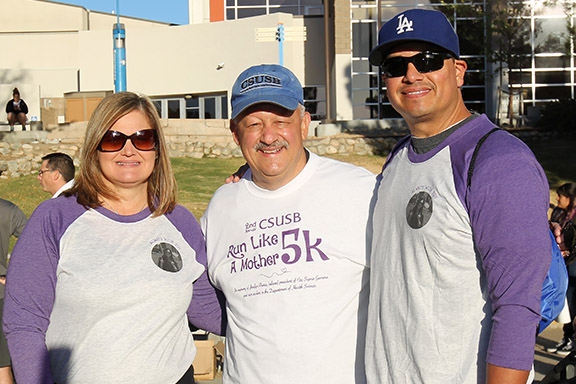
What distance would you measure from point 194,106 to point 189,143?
11.4 metres

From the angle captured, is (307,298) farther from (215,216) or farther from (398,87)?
(398,87)

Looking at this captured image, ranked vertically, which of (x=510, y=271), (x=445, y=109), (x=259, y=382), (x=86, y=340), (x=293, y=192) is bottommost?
(x=259, y=382)

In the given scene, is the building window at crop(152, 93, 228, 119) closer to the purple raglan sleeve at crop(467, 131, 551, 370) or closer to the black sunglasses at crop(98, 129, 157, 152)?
the black sunglasses at crop(98, 129, 157, 152)

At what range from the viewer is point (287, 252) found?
320 centimetres

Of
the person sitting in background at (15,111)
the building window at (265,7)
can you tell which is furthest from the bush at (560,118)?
the person sitting in background at (15,111)

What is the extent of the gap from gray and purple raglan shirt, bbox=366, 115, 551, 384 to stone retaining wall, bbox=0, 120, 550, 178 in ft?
66.7

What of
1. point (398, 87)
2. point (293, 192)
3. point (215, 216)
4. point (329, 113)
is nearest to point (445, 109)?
point (398, 87)

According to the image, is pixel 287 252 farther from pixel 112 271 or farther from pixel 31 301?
pixel 31 301

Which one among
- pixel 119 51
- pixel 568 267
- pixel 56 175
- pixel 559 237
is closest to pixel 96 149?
pixel 56 175

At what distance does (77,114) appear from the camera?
3819 centimetres

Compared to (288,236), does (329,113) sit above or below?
above

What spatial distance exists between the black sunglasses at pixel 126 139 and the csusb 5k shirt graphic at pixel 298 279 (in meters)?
0.55

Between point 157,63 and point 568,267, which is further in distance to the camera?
point 157,63

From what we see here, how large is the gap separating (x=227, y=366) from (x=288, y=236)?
71cm
